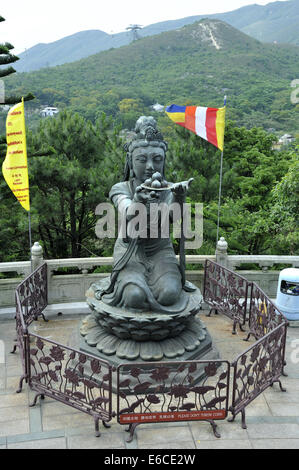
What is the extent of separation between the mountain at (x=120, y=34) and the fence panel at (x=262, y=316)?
109 meters

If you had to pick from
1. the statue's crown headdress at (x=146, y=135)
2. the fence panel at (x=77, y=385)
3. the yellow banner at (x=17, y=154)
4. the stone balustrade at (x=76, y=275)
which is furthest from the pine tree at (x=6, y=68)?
the fence panel at (x=77, y=385)

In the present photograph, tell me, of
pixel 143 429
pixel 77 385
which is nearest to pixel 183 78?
pixel 77 385

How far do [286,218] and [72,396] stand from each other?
7.30 meters

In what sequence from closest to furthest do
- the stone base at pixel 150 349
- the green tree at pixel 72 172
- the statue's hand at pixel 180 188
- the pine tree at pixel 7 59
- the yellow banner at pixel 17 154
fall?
the statue's hand at pixel 180 188 → the stone base at pixel 150 349 → the yellow banner at pixel 17 154 → the pine tree at pixel 7 59 → the green tree at pixel 72 172

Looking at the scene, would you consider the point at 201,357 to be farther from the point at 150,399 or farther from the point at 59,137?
the point at 59,137

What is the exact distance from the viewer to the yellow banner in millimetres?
8453

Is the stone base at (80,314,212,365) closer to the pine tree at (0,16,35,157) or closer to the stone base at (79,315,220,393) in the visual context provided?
the stone base at (79,315,220,393)

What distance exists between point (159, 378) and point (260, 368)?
1445 mm

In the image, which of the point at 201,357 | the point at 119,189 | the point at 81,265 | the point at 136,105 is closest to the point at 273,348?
the point at 201,357

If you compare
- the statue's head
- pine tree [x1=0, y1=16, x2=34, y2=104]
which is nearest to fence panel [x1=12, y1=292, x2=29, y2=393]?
the statue's head

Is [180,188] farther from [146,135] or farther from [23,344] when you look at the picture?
[23,344]

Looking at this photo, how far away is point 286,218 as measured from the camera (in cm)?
1106

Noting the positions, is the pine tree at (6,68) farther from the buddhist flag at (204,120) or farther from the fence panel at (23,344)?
the fence panel at (23,344)

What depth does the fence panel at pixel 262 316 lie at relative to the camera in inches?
271
